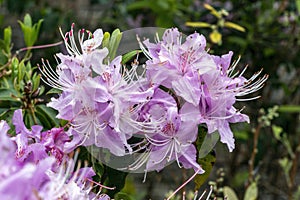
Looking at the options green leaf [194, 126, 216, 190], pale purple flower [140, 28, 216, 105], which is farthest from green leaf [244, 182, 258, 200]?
pale purple flower [140, 28, 216, 105]

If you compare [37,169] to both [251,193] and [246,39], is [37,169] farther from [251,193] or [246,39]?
[246,39]

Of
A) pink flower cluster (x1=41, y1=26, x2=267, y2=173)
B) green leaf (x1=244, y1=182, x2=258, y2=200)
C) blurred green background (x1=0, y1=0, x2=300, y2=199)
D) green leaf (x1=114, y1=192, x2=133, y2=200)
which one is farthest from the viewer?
blurred green background (x1=0, y1=0, x2=300, y2=199)

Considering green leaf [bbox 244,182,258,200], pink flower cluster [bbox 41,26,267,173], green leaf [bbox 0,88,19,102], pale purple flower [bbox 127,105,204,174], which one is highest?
pink flower cluster [bbox 41,26,267,173]

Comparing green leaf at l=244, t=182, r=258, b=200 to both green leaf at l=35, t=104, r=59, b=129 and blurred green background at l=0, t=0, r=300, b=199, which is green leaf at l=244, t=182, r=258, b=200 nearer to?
green leaf at l=35, t=104, r=59, b=129

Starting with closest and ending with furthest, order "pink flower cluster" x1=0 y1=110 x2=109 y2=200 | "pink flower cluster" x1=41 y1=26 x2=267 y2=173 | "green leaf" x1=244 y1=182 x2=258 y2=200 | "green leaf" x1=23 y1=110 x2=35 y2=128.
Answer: "pink flower cluster" x1=0 y1=110 x2=109 y2=200
"pink flower cluster" x1=41 y1=26 x2=267 y2=173
"green leaf" x1=23 y1=110 x2=35 y2=128
"green leaf" x1=244 y1=182 x2=258 y2=200

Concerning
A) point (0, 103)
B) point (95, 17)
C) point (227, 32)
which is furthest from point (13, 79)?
point (95, 17)

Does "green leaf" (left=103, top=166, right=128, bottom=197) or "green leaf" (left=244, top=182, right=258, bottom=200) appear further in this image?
"green leaf" (left=244, top=182, right=258, bottom=200)

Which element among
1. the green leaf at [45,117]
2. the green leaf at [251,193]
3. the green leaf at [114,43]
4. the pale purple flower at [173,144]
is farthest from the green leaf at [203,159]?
the green leaf at [251,193]

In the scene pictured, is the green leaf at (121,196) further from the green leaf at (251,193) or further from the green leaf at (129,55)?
the green leaf at (251,193)

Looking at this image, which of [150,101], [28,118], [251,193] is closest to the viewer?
[150,101]

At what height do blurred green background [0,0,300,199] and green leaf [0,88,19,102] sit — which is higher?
green leaf [0,88,19,102]

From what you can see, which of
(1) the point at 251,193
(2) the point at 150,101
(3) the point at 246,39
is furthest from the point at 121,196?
(3) the point at 246,39
